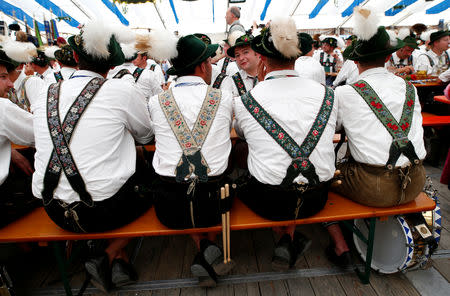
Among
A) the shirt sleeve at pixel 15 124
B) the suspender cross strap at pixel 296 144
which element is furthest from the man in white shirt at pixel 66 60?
the suspender cross strap at pixel 296 144

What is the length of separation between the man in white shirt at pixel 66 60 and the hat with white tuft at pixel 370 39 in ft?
8.11

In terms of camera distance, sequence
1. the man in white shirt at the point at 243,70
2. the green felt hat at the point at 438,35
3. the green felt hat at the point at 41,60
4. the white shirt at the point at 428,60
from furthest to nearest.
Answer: the white shirt at the point at 428,60
the green felt hat at the point at 438,35
the green felt hat at the point at 41,60
the man in white shirt at the point at 243,70

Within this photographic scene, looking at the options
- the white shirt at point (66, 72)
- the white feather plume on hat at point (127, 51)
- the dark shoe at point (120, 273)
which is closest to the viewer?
the dark shoe at point (120, 273)

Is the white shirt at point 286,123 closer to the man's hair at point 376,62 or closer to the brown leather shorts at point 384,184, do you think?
the brown leather shorts at point 384,184

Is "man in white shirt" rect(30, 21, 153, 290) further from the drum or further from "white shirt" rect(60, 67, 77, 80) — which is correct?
the drum

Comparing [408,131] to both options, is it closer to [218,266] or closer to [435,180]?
[218,266]

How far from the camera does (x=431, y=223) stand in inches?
73.7

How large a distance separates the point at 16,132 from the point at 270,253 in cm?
210

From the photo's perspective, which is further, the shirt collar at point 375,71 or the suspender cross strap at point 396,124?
the shirt collar at point 375,71

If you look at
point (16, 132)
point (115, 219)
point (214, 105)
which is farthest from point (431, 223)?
point (16, 132)

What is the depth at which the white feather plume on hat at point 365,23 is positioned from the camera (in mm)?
1682

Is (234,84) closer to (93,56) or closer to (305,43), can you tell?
(305,43)

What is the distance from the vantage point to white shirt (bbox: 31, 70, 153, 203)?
60.4 inches

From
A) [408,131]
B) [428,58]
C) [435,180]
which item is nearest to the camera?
[408,131]
